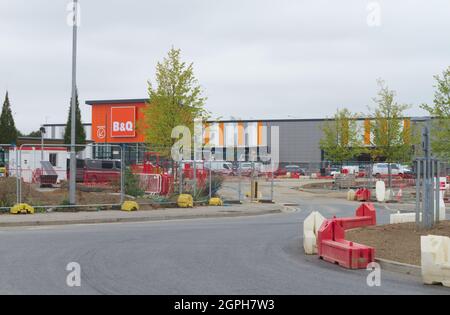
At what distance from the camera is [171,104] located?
112 ft

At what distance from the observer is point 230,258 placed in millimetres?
11797

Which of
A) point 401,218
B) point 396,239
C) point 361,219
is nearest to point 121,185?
point 361,219

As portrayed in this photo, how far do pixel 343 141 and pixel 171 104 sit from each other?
21767 millimetres

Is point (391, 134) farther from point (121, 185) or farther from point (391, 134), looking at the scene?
point (121, 185)

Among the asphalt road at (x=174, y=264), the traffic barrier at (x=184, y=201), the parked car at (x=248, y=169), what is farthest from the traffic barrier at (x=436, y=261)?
the parked car at (x=248, y=169)

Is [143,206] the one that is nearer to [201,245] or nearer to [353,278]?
[201,245]

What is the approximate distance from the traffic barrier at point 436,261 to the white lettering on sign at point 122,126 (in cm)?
6406

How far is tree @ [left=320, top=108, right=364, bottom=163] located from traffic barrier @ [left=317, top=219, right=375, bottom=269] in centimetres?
3749

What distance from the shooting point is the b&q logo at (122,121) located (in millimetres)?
72000

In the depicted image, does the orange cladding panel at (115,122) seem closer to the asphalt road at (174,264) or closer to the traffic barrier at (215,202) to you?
the traffic barrier at (215,202)

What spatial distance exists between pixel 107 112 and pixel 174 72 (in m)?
40.8

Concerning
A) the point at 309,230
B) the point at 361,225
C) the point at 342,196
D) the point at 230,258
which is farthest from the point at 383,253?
the point at 342,196

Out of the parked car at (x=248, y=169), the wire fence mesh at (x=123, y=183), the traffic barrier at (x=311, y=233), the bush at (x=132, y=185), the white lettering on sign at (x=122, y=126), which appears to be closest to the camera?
the traffic barrier at (x=311, y=233)

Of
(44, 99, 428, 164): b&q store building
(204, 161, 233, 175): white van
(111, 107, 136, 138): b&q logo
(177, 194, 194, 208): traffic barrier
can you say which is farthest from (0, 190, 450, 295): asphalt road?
(44, 99, 428, 164): b&q store building
